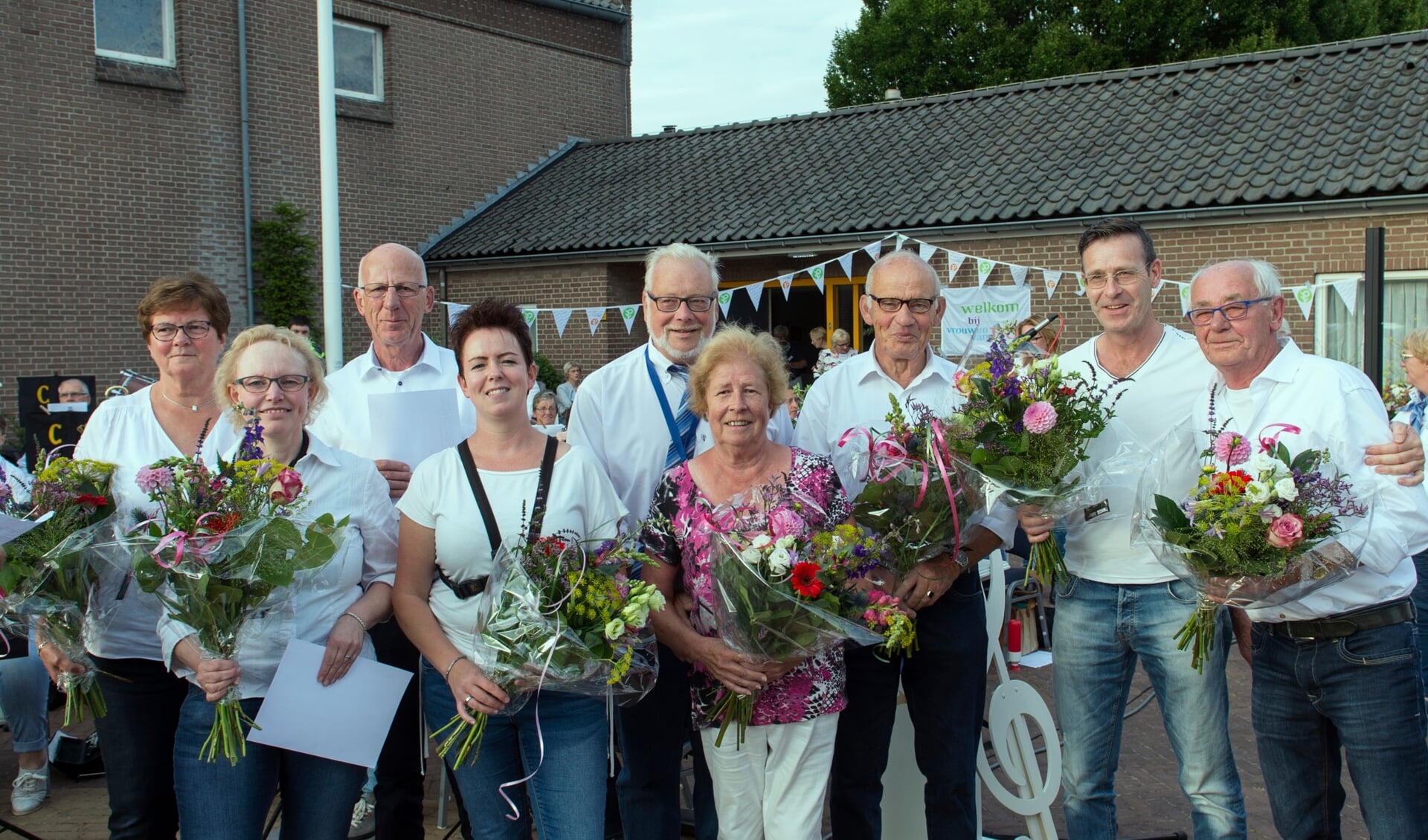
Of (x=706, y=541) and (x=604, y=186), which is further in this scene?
(x=604, y=186)

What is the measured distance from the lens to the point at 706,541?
3.32 metres

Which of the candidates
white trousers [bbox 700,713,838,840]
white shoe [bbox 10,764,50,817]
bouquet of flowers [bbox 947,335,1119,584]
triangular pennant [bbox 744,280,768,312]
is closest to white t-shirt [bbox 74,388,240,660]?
white trousers [bbox 700,713,838,840]

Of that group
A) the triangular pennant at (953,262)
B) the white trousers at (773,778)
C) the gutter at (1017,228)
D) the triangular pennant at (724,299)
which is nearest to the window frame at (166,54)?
the gutter at (1017,228)

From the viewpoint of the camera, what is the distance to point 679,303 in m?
4.00

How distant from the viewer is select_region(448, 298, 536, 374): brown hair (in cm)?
342

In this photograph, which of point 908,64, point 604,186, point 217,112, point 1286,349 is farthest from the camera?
point 908,64

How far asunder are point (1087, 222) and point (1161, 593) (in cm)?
1186

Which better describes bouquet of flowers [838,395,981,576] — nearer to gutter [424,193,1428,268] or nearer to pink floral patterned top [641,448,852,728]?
pink floral patterned top [641,448,852,728]

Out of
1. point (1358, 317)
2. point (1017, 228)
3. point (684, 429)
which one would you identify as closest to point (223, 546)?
point (684, 429)

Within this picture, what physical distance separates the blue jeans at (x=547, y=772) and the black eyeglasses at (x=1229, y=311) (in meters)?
2.20

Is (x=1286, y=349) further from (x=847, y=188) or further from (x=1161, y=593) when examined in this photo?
(x=847, y=188)

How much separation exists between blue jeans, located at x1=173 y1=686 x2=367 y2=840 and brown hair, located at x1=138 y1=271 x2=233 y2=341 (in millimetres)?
1268

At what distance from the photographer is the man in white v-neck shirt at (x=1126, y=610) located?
11.3 feet

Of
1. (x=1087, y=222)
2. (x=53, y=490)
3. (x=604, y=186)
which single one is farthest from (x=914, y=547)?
(x=604, y=186)
